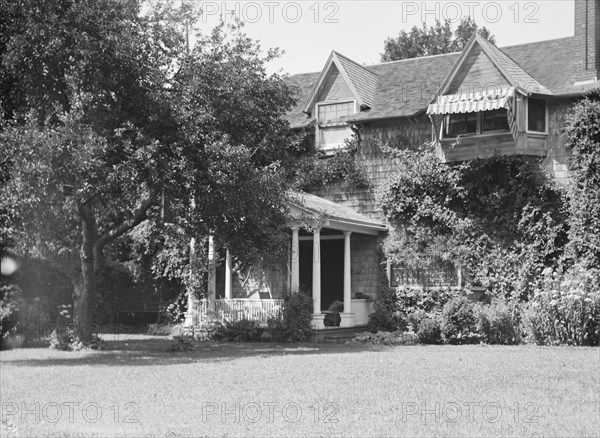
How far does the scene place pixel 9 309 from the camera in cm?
2353

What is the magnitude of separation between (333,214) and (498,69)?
7.01 m

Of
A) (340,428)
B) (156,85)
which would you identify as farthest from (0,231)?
(340,428)

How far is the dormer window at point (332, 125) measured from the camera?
1161 inches

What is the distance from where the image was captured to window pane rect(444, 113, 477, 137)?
2656cm

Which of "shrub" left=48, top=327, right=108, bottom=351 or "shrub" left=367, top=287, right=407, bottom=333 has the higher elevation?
"shrub" left=367, top=287, right=407, bottom=333

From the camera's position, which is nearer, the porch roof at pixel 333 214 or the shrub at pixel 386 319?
the porch roof at pixel 333 214

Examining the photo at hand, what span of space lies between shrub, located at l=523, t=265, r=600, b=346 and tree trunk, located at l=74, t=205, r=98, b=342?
12010 mm

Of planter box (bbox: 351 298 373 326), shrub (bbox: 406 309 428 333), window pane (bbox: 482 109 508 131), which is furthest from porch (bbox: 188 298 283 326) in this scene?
window pane (bbox: 482 109 508 131)

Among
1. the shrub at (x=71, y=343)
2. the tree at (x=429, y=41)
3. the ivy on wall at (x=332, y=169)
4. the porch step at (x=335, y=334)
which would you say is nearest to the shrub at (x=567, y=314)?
the porch step at (x=335, y=334)

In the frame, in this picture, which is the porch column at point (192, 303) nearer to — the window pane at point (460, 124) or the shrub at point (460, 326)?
the shrub at point (460, 326)

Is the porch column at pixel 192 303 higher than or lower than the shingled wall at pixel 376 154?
lower

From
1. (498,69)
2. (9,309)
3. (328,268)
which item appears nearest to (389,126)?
(498,69)

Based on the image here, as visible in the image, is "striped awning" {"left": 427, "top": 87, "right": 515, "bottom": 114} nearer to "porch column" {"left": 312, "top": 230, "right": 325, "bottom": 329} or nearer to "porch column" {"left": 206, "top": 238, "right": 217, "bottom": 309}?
"porch column" {"left": 312, "top": 230, "right": 325, "bottom": 329}

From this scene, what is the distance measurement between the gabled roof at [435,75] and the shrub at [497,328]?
752 cm
